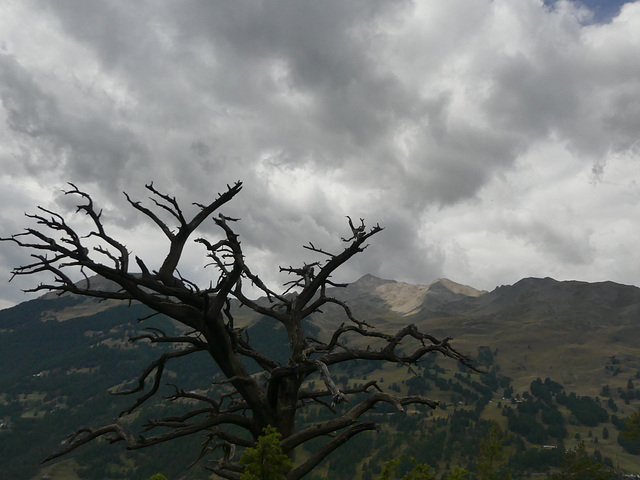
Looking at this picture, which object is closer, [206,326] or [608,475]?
[206,326]

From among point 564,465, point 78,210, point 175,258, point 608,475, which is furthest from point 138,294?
point 564,465

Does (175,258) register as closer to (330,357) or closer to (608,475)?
(330,357)

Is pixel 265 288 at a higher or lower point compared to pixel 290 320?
higher

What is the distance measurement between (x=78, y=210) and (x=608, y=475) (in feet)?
283

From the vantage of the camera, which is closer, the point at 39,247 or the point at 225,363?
the point at 39,247

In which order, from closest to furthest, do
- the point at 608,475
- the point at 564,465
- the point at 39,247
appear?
1. the point at 39,247
2. the point at 608,475
3. the point at 564,465

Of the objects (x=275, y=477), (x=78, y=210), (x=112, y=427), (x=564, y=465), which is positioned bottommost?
Answer: (x=564, y=465)

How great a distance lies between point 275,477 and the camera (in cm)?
703

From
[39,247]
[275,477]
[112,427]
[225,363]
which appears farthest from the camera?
[225,363]

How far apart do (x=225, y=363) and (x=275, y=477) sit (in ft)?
9.80

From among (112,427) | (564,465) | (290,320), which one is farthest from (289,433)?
(564,465)

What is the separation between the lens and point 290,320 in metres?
11.8

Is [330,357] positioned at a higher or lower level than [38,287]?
lower

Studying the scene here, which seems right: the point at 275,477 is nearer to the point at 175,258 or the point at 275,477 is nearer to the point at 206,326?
the point at 206,326
